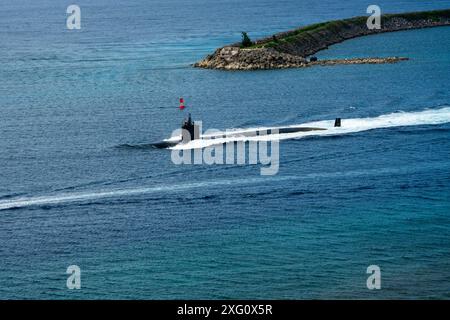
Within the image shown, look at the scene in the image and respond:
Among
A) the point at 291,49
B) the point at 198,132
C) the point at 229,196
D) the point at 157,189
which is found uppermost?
the point at 291,49

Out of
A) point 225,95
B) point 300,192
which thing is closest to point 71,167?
point 300,192

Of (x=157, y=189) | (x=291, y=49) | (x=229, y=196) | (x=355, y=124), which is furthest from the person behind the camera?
(x=291, y=49)

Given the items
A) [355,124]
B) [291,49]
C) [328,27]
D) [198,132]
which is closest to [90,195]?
[198,132]

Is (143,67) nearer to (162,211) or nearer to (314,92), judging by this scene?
(314,92)

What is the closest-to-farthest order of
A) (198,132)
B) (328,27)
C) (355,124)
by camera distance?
1. (198,132)
2. (355,124)
3. (328,27)

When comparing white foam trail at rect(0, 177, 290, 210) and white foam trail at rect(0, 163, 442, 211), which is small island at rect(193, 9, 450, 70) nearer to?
white foam trail at rect(0, 163, 442, 211)

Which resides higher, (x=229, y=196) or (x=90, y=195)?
(x=90, y=195)

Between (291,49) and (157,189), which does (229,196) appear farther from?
(291,49)
